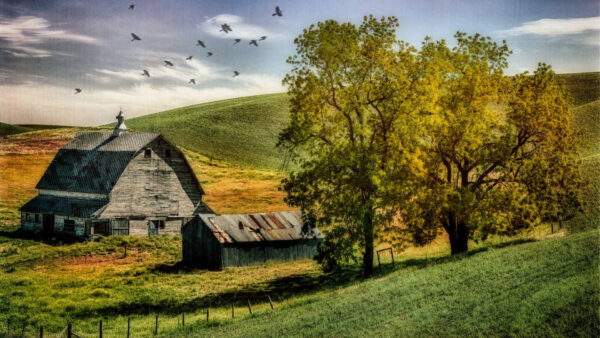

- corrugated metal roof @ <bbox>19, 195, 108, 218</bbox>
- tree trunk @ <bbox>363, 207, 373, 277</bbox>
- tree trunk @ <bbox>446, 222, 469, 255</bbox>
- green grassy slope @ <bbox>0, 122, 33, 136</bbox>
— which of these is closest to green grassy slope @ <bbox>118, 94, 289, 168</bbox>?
green grassy slope @ <bbox>0, 122, 33, 136</bbox>

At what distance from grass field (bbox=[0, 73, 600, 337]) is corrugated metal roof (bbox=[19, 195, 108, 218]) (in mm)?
2346

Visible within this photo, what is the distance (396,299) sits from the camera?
66.2 ft

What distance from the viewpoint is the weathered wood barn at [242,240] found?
36719 millimetres

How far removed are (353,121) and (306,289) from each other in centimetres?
923

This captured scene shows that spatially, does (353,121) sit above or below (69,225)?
above

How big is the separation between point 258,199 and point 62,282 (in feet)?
86.5

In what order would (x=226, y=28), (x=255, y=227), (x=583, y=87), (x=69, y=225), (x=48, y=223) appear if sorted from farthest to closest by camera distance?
(x=583, y=87) < (x=48, y=223) < (x=69, y=225) < (x=255, y=227) < (x=226, y=28)

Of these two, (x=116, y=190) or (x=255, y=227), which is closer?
(x=255, y=227)

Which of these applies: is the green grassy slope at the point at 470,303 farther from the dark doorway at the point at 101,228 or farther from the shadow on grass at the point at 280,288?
the dark doorway at the point at 101,228

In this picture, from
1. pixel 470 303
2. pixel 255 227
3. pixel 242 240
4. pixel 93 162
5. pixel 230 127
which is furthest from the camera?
pixel 230 127

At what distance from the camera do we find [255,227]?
3872cm

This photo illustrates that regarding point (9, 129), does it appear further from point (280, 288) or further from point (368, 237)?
point (368, 237)

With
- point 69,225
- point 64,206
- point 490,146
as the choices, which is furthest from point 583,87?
point 69,225

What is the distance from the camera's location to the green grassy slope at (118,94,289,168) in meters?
79.1
